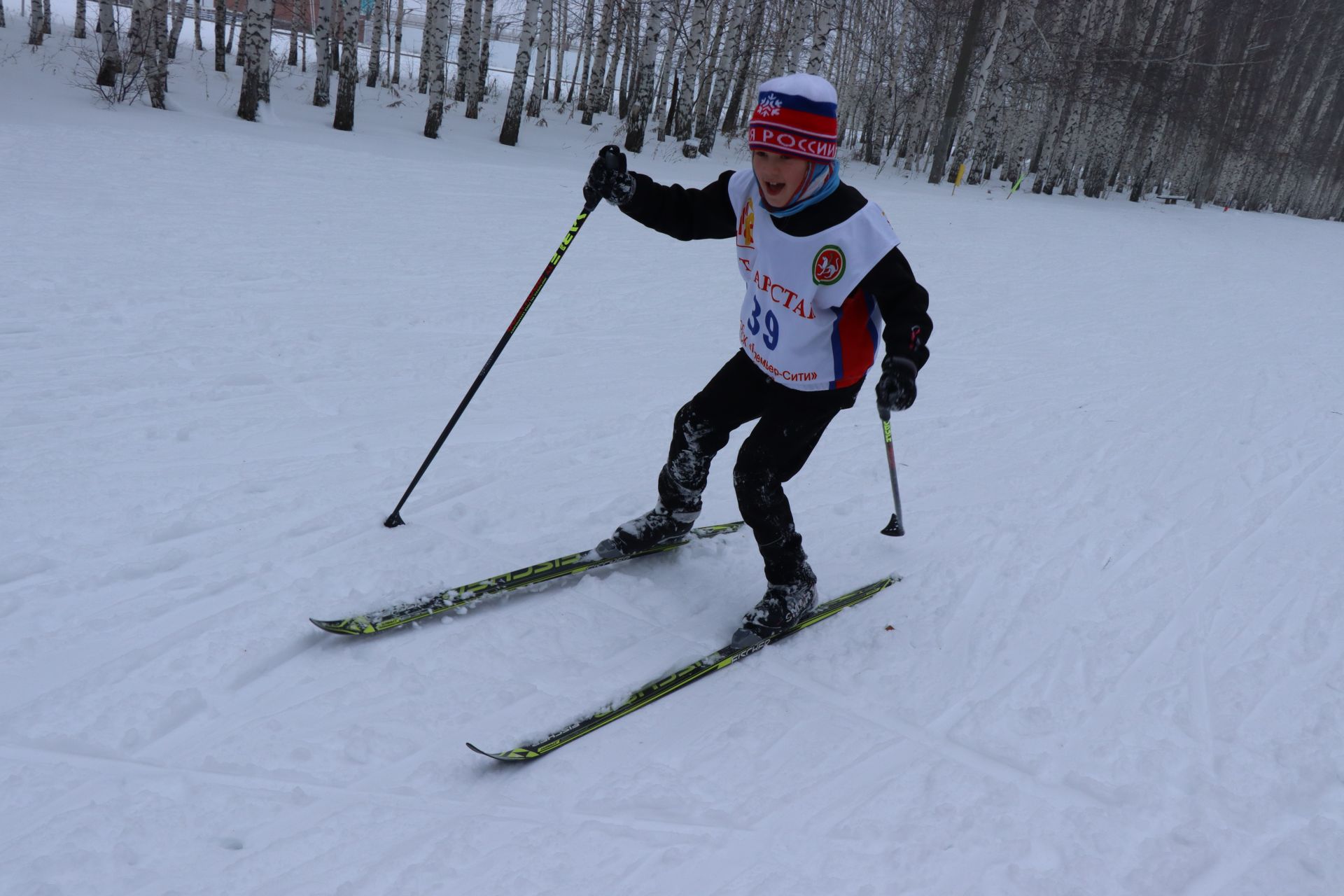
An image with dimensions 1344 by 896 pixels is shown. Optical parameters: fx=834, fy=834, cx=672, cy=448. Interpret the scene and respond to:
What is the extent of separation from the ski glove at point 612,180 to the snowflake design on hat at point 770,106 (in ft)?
2.19

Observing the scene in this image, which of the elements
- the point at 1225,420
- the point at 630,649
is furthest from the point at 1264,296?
the point at 630,649

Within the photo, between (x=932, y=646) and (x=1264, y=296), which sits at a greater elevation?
(x=1264, y=296)

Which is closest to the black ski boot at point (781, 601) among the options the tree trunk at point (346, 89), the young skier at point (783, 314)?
the young skier at point (783, 314)

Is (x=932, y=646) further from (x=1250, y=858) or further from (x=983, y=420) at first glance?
(x=983, y=420)

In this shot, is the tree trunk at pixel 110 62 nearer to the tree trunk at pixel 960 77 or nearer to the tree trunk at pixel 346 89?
the tree trunk at pixel 346 89

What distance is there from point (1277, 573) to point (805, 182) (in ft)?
9.91

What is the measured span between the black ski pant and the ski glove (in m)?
0.74

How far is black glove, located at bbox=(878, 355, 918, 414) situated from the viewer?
2.51 meters

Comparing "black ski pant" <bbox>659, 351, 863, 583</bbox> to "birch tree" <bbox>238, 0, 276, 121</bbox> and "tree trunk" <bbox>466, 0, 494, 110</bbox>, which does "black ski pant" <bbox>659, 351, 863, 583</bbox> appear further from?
"tree trunk" <bbox>466, 0, 494, 110</bbox>

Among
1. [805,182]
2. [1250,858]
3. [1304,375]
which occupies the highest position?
[805,182]

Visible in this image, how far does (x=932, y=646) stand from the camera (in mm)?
3098

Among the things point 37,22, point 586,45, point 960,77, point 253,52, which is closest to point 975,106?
point 960,77

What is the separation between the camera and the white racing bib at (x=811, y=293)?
2.60m

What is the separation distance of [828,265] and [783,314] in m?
0.23
